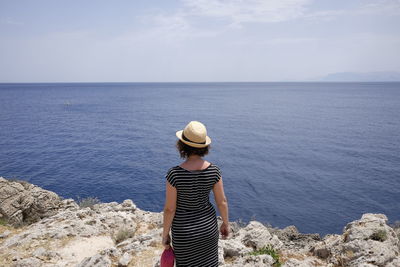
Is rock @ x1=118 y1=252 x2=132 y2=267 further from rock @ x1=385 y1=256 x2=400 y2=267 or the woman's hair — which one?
rock @ x1=385 y1=256 x2=400 y2=267

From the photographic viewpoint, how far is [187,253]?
195 inches

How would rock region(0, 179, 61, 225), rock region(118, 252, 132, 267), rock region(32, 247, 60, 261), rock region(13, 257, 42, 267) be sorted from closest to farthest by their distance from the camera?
rock region(118, 252, 132, 267) → rock region(13, 257, 42, 267) → rock region(32, 247, 60, 261) → rock region(0, 179, 61, 225)

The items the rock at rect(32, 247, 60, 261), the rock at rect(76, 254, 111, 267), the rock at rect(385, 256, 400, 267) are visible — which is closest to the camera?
the rock at rect(385, 256, 400, 267)

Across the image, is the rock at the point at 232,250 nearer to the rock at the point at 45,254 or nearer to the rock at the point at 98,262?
the rock at the point at 98,262

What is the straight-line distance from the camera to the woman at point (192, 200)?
462cm

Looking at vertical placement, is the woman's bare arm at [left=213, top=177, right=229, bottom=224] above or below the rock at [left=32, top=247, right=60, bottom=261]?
above

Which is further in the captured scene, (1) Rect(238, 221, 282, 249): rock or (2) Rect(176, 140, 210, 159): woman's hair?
(1) Rect(238, 221, 282, 249): rock

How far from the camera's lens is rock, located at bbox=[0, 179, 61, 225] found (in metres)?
15.8

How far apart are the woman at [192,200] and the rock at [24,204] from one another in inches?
545

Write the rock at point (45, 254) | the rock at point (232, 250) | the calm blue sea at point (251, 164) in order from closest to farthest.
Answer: the rock at point (232, 250) < the rock at point (45, 254) < the calm blue sea at point (251, 164)

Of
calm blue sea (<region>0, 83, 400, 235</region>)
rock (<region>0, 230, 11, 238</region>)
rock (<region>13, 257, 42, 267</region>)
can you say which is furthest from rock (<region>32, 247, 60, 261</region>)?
calm blue sea (<region>0, 83, 400, 235</region>)

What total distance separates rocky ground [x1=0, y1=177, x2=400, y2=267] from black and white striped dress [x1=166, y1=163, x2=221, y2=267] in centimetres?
341

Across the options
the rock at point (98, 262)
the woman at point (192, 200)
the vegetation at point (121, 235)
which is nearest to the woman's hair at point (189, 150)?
the woman at point (192, 200)

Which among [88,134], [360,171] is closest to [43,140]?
[88,134]
